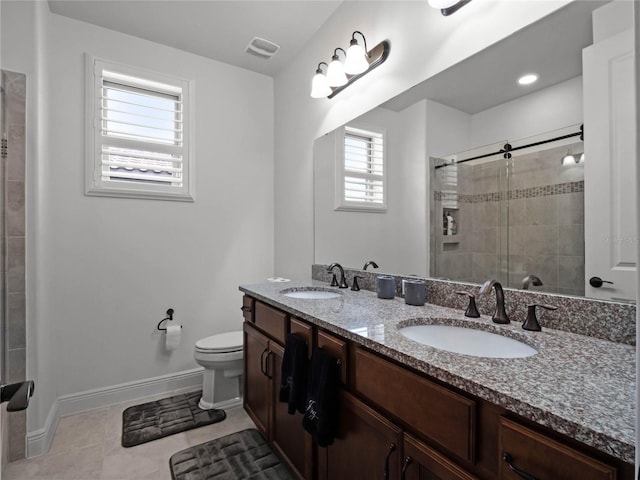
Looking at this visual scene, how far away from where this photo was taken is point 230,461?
175 centimetres

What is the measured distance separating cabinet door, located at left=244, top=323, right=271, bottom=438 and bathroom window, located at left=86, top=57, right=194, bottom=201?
1357mm

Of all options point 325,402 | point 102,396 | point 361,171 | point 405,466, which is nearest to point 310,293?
point 361,171

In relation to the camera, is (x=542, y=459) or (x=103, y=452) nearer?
(x=542, y=459)

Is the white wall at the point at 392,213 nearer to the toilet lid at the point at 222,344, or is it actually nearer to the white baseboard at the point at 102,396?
the toilet lid at the point at 222,344

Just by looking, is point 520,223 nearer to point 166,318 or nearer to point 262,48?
point 262,48

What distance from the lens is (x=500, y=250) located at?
4.27 ft

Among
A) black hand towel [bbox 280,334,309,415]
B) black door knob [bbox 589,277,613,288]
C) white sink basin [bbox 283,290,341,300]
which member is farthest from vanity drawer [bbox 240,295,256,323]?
black door knob [bbox 589,277,613,288]

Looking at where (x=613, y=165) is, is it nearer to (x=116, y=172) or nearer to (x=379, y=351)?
(x=379, y=351)

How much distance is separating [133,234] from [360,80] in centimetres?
199

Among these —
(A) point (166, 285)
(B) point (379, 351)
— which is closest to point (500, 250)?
(B) point (379, 351)

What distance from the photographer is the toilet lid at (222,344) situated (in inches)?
89.0

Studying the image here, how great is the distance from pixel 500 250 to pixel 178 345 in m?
2.41

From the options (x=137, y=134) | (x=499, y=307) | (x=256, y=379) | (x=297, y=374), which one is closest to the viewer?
(x=499, y=307)

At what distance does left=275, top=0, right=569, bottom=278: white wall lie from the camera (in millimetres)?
1343
